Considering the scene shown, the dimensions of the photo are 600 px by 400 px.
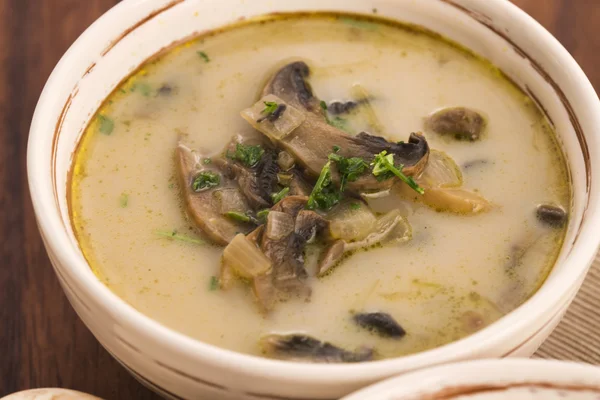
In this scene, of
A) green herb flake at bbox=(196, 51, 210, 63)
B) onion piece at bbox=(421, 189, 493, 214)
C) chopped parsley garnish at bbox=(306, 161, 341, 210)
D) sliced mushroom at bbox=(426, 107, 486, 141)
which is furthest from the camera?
green herb flake at bbox=(196, 51, 210, 63)

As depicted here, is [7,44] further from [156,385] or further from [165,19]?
[156,385]

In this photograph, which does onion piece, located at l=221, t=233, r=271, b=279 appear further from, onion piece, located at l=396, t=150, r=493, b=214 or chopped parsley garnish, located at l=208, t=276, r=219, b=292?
onion piece, located at l=396, t=150, r=493, b=214

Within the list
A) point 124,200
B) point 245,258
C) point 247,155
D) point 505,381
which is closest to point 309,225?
point 245,258

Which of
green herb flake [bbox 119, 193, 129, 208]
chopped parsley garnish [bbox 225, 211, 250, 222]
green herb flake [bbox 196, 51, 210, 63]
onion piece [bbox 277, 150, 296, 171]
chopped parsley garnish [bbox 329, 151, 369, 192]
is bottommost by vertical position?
green herb flake [bbox 119, 193, 129, 208]

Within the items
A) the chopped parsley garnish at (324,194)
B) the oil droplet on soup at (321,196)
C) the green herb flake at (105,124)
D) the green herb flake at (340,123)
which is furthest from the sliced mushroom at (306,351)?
the green herb flake at (105,124)

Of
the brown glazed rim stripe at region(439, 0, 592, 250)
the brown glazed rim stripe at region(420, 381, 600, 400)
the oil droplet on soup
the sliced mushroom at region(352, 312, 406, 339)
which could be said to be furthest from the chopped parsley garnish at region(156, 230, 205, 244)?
the brown glazed rim stripe at region(439, 0, 592, 250)
